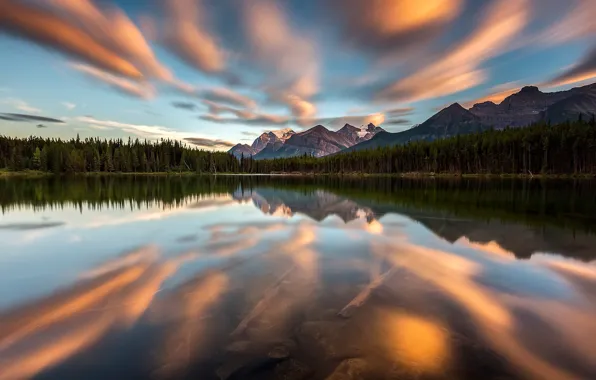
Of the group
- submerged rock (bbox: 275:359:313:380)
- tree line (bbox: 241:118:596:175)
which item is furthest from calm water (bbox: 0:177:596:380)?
tree line (bbox: 241:118:596:175)

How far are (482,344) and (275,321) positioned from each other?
532 centimetres

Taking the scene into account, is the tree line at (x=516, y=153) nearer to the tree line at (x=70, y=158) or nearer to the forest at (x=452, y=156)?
the forest at (x=452, y=156)

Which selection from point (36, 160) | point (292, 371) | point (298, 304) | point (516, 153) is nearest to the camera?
point (292, 371)

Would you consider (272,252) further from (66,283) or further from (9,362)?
(9,362)

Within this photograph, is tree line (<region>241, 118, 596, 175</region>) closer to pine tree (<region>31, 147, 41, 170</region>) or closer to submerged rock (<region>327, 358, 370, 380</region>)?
submerged rock (<region>327, 358, 370, 380</region>)

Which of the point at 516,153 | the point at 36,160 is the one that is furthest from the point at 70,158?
the point at 516,153

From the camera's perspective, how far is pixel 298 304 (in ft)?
31.7

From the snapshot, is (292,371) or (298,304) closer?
(292,371)

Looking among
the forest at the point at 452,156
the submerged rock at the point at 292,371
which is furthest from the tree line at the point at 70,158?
the submerged rock at the point at 292,371

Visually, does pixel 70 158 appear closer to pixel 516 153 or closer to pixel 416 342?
pixel 416 342

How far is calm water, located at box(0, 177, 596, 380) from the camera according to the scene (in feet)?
21.7

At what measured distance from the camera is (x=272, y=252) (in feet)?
52.5

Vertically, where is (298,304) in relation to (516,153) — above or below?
below

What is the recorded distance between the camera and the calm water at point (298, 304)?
21.7 feet
